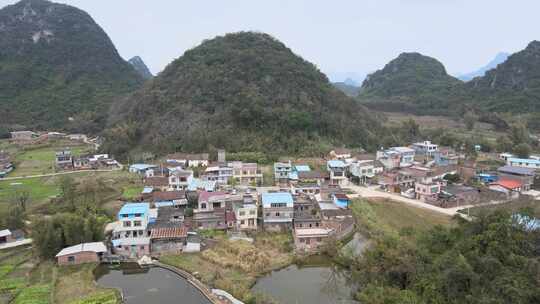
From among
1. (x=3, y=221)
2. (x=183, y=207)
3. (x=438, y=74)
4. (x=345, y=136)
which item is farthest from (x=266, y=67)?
(x=438, y=74)

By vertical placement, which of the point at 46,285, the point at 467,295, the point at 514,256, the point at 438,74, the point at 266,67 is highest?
the point at 438,74

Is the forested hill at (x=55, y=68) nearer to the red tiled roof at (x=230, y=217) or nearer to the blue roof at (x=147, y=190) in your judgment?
the blue roof at (x=147, y=190)

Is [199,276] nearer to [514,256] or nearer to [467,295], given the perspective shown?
[467,295]

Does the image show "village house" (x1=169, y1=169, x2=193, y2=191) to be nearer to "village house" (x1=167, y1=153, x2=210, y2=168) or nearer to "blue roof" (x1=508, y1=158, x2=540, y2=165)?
"village house" (x1=167, y1=153, x2=210, y2=168)

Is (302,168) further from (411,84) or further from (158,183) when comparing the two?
(411,84)

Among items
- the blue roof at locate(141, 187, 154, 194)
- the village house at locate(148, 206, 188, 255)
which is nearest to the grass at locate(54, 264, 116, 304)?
the village house at locate(148, 206, 188, 255)

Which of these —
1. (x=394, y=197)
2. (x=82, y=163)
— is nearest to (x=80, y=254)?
(x=394, y=197)

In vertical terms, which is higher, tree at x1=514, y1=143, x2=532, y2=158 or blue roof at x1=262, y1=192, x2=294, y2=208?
tree at x1=514, y1=143, x2=532, y2=158
